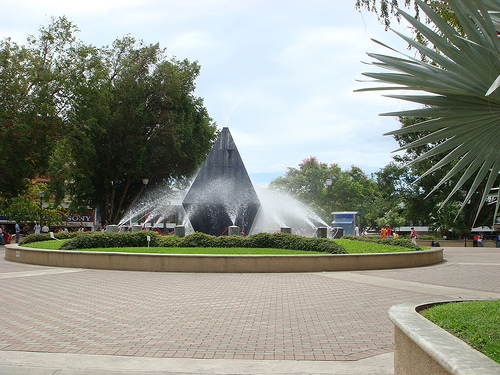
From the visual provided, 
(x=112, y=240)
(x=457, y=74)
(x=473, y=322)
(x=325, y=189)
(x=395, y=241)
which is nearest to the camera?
(x=457, y=74)

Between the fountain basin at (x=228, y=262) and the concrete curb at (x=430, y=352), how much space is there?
9234 millimetres

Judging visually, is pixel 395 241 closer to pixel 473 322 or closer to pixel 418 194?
pixel 473 322

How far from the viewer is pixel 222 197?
818 inches

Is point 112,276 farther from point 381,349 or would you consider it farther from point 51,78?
point 51,78

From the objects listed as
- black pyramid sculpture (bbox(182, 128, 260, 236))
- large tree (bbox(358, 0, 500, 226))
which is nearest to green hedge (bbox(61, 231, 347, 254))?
black pyramid sculpture (bbox(182, 128, 260, 236))

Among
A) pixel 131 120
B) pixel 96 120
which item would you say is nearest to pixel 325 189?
pixel 131 120

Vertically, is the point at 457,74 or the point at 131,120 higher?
the point at 131,120

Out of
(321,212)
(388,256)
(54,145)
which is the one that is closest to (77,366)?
(388,256)

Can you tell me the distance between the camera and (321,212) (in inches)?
2388

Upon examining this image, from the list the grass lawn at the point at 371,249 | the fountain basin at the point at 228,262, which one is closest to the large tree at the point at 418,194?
the grass lawn at the point at 371,249

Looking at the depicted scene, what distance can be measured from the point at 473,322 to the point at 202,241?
45.1ft

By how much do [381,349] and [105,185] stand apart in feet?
116

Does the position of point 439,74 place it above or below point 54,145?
below

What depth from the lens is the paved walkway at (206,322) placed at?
5.08 metres
